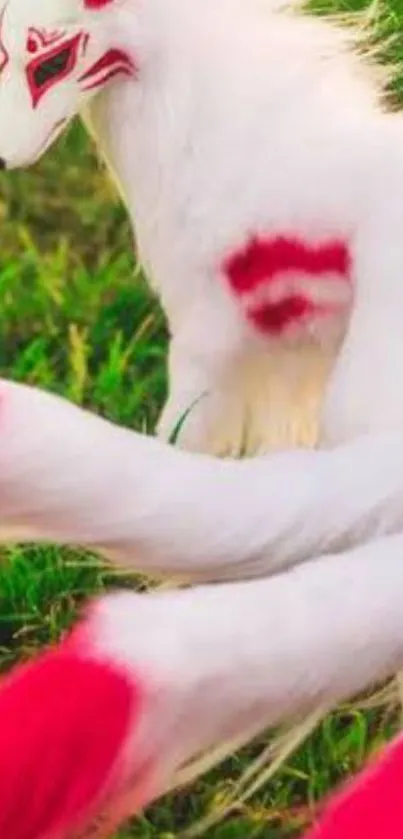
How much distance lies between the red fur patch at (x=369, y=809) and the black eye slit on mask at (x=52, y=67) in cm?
42

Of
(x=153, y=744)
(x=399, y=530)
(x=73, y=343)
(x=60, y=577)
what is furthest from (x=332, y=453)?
(x=73, y=343)

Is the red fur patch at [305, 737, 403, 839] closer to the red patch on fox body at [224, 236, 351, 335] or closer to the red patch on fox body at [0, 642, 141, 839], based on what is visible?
the red patch on fox body at [0, 642, 141, 839]

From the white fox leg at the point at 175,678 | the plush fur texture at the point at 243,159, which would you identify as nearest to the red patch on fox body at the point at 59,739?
the white fox leg at the point at 175,678

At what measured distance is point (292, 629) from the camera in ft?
1.73

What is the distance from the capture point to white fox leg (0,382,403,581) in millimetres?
552

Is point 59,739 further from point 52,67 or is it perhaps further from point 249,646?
point 52,67

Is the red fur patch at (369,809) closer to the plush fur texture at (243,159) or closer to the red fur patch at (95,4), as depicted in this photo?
the plush fur texture at (243,159)

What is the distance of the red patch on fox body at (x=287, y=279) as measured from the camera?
770mm

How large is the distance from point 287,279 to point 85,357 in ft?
1.48

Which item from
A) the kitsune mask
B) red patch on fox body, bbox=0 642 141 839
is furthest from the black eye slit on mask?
red patch on fox body, bbox=0 642 141 839

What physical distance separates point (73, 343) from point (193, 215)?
17.1 inches

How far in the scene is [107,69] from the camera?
82 centimetres

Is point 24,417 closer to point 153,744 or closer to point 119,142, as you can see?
point 153,744

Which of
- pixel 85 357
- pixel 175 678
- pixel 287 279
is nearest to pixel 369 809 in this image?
pixel 175 678
